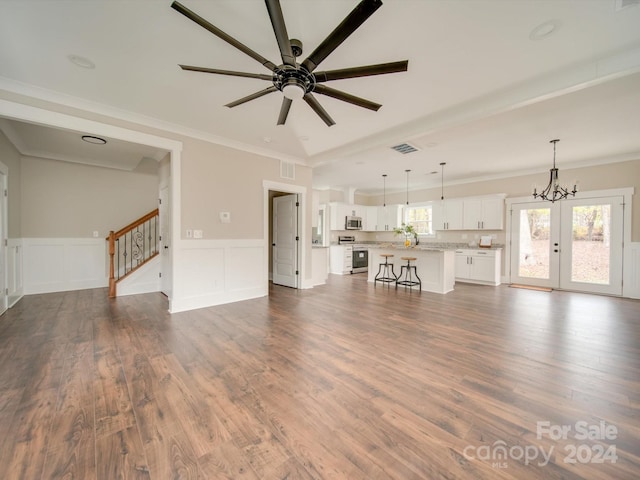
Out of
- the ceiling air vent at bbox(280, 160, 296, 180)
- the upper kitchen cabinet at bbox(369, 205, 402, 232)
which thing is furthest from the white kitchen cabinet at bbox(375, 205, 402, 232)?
the ceiling air vent at bbox(280, 160, 296, 180)

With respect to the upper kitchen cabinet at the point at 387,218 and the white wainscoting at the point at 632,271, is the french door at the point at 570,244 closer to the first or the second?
the white wainscoting at the point at 632,271

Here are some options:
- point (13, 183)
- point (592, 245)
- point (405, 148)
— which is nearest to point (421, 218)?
point (592, 245)

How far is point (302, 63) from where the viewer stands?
2.01 m

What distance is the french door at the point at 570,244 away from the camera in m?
5.52

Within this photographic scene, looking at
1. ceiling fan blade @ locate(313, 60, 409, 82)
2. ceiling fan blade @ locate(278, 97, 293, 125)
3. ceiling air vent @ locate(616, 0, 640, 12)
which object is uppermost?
ceiling air vent @ locate(616, 0, 640, 12)

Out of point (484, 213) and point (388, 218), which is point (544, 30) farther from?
point (388, 218)

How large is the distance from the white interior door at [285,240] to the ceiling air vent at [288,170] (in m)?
0.48

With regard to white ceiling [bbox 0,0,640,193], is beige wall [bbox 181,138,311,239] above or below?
below

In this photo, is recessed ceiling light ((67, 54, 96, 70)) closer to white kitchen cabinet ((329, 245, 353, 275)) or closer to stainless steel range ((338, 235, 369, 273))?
white kitchen cabinet ((329, 245, 353, 275))

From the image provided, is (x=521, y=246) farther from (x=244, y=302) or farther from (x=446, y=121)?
(x=244, y=302)

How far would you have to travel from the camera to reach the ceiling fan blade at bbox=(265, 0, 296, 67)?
1567mm

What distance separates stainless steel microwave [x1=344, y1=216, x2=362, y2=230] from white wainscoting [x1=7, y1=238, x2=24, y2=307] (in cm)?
738

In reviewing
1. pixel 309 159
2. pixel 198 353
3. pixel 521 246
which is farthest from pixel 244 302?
pixel 521 246

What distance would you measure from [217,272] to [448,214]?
6.48 m
